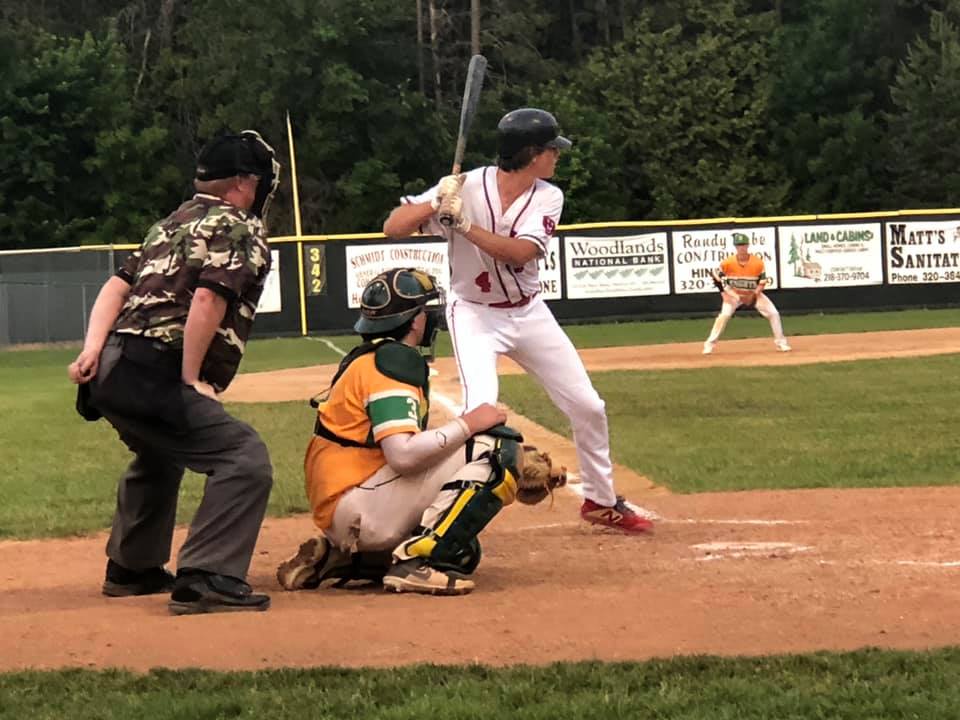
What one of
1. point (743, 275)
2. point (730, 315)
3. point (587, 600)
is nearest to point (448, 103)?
point (743, 275)

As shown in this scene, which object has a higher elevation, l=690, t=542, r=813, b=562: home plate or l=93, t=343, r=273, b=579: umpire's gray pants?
l=93, t=343, r=273, b=579: umpire's gray pants

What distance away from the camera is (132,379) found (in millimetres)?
5410

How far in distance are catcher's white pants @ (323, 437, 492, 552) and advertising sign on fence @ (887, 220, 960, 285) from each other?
26.7m

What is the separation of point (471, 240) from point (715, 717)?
10.00 ft

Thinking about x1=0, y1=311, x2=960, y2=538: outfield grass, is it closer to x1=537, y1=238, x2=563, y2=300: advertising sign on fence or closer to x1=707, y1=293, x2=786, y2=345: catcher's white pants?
x1=707, y1=293, x2=786, y2=345: catcher's white pants

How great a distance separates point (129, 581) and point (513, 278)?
219 cm

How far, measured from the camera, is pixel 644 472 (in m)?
9.63

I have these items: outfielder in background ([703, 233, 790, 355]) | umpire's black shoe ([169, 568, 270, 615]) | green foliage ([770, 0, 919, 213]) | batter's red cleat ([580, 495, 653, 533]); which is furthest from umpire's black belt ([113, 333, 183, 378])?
green foliage ([770, 0, 919, 213])

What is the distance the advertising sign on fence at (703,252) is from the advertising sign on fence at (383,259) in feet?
15.9

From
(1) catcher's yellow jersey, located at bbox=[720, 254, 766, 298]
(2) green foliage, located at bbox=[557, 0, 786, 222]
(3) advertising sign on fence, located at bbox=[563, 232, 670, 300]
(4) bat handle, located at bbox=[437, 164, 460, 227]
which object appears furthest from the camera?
(2) green foliage, located at bbox=[557, 0, 786, 222]

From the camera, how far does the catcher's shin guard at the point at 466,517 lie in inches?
225

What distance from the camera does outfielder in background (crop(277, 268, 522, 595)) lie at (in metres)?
5.67

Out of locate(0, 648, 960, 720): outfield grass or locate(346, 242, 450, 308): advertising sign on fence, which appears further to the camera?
locate(346, 242, 450, 308): advertising sign on fence

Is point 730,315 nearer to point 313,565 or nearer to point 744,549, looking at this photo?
point 744,549
